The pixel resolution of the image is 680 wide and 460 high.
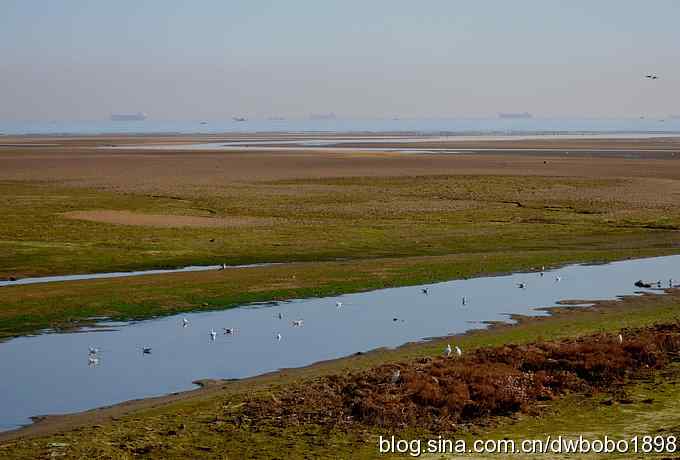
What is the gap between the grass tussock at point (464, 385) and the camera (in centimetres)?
1595

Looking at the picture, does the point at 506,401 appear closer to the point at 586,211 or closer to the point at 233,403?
the point at 233,403

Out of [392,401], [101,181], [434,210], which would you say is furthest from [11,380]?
[101,181]

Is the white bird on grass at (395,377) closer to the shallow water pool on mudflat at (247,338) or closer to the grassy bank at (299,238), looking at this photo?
the shallow water pool on mudflat at (247,338)

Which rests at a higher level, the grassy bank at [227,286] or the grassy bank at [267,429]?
the grassy bank at [267,429]

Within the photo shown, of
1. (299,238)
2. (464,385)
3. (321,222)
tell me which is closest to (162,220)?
(321,222)

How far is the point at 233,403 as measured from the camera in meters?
17.0

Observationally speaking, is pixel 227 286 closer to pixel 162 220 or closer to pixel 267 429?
pixel 267 429

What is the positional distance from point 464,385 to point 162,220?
1250 inches

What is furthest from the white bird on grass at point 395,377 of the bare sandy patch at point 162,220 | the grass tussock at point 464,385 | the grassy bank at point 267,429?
the bare sandy patch at point 162,220

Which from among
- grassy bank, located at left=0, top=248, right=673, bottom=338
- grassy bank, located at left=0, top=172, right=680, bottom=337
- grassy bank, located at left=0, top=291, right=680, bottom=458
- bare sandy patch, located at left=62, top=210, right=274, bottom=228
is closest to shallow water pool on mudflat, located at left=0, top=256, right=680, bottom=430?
grassy bank, located at left=0, top=248, right=673, bottom=338

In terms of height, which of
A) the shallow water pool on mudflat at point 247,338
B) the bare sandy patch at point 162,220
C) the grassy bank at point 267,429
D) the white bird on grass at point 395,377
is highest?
the white bird on grass at point 395,377

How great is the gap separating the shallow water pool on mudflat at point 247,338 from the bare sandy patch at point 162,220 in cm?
1675

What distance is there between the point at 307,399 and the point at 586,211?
1455 inches

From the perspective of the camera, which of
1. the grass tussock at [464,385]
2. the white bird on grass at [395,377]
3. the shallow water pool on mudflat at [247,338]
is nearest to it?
the grass tussock at [464,385]
